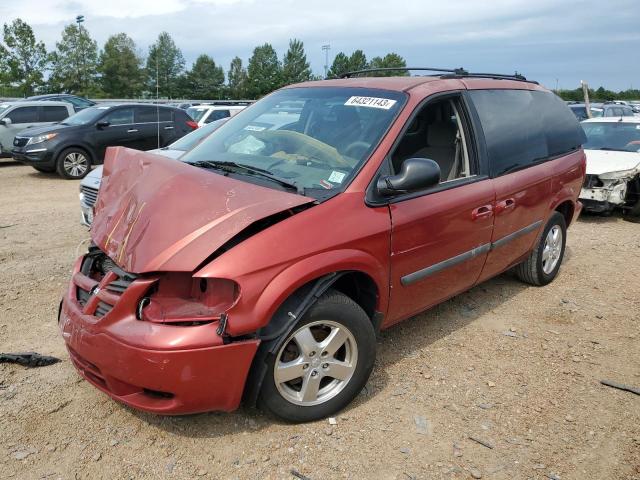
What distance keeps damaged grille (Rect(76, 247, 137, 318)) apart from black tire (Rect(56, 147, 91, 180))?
943 centimetres

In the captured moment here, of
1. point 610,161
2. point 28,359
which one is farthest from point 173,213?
point 610,161

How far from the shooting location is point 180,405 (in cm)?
256

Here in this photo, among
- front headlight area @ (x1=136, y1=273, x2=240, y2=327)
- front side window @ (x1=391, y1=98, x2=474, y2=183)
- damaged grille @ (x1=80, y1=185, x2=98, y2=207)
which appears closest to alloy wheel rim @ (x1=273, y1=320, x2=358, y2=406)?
front headlight area @ (x1=136, y1=273, x2=240, y2=327)

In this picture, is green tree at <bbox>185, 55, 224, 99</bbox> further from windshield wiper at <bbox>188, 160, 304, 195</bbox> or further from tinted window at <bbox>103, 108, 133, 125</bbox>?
windshield wiper at <bbox>188, 160, 304, 195</bbox>

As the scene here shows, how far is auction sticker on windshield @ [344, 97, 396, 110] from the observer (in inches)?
135

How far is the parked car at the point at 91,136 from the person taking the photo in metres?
11.4

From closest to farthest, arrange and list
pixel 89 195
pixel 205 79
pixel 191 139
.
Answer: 1. pixel 89 195
2. pixel 191 139
3. pixel 205 79

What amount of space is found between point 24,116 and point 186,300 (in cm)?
1406

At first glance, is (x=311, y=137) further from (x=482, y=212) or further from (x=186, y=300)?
(x=186, y=300)

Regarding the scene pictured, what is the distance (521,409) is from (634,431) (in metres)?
0.60

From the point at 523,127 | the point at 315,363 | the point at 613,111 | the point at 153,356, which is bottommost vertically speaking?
the point at 315,363

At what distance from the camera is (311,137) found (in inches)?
137

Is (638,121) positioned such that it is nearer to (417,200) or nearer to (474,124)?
(474,124)

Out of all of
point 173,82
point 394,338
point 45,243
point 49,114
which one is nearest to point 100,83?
point 173,82
